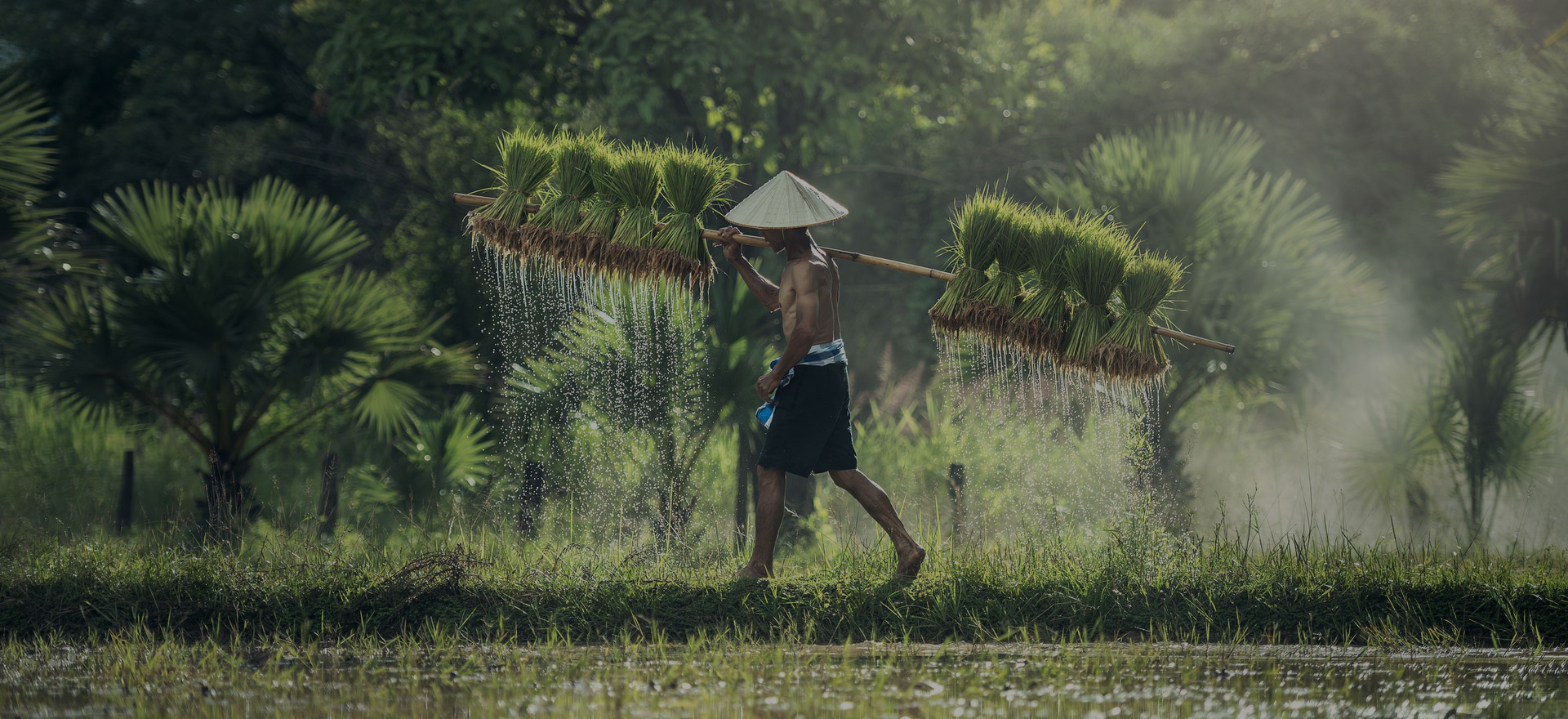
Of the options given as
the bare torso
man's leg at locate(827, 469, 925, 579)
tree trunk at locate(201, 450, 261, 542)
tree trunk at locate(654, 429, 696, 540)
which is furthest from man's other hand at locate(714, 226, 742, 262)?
tree trunk at locate(201, 450, 261, 542)

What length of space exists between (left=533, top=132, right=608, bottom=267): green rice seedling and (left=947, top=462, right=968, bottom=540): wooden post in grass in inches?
117

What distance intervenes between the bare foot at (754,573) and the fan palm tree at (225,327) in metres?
4.66

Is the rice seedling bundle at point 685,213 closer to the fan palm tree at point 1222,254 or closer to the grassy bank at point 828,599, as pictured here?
the grassy bank at point 828,599

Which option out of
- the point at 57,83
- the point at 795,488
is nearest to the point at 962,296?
the point at 795,488

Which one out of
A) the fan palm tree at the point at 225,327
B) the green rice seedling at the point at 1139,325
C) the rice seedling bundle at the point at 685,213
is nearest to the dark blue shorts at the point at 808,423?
the rice seedling bundle at the point at 685,213

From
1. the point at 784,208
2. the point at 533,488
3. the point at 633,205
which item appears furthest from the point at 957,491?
the point at 533,488

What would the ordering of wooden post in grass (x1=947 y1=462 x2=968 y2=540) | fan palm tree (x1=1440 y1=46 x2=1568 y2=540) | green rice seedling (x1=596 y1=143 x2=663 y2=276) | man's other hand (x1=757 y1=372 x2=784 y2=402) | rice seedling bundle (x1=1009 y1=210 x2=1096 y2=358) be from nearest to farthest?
man's other hand (x1=757 y1=372 x2=784 y2=402)
rice seedling bundle (x1=1009 y1=210 x2=1096 y2=358)
green rice seedling (x1=596 y1=143 x2=663 y2=276)
wooden post in grass (x1=947 y1=462 x2=968 y2=540)
fan palm tree (x1=1440 y1=46 x2=1568 y2=540)

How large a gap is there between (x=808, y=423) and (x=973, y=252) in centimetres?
130

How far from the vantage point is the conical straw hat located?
250 inches

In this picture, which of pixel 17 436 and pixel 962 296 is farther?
pixel 17 436

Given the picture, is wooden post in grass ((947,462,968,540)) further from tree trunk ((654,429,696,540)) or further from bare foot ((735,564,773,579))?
bare foot ((735,564,773,579))

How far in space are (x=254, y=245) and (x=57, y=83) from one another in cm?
1202

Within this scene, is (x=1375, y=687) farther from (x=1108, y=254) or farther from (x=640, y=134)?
(x=640, y=134)

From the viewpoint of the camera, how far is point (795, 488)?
1109 centimetres
